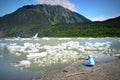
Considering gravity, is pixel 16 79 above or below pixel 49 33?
below

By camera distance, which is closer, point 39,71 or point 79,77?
point 79,77

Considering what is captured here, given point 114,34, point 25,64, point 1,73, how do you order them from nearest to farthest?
point 1,73 < point 25,64 < point 114,34

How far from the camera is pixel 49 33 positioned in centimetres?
19475

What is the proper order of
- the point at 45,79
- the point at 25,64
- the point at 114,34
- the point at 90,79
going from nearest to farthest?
the point at 90,79 < the point at 45,79 < the point at 25,64 < the point at 114,34

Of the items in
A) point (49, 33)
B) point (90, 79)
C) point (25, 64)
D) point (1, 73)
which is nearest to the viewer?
point (90, 79)

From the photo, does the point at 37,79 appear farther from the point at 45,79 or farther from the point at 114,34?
the point at 114,34

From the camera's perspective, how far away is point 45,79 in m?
14.8

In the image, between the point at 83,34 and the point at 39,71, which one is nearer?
the point at 39,71

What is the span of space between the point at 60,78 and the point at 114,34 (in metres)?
137

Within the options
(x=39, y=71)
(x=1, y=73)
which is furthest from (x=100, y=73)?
(x=1, y=73)

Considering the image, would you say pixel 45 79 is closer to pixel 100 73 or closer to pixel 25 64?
pixel 100 73

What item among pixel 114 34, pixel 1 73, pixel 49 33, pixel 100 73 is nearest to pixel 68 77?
pixel 100 73

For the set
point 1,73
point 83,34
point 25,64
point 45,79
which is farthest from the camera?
point 83,34

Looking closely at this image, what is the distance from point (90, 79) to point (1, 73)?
9500 millimetres
